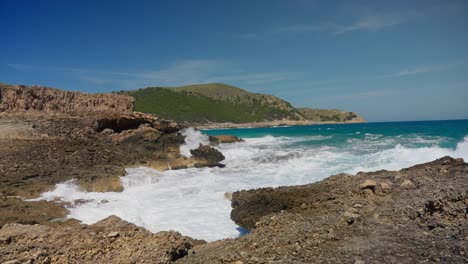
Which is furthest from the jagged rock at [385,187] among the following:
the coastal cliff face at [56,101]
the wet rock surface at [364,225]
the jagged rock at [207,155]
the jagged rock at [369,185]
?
the coastal cliff face at [56,101]

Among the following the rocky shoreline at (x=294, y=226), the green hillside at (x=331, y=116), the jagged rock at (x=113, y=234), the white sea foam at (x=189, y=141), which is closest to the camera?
the rocky shoreline at (x=294, y=226)

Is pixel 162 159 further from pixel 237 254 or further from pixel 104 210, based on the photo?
pixel 237 254

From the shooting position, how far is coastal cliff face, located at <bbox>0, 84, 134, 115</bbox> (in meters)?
23.9

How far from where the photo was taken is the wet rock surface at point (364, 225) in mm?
4922

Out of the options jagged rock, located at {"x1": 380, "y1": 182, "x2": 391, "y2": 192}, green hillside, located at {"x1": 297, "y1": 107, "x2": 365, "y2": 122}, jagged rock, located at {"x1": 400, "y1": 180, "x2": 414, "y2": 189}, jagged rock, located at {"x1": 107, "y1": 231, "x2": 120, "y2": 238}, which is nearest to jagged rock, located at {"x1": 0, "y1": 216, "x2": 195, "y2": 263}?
jagged rock, located at {"x1": 107, "y1": 231, "x2": 120, "y2": 238}

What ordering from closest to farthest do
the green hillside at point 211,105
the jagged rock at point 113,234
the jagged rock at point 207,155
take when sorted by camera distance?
1. the jagged rock at point 113,234
2. the jagged rock at point 207,155
3. the green hillside at point 211,105

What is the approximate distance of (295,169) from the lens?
1933 centimetres

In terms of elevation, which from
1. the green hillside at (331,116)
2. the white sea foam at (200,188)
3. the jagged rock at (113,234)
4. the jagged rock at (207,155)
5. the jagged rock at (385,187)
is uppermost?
the green hillside at (331,116)

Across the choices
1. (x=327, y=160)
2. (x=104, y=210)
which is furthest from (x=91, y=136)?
(x=327, y=160)

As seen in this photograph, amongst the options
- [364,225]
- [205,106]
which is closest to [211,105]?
[205,106]

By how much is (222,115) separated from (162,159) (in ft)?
385

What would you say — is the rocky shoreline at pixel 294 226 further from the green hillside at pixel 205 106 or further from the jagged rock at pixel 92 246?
the green hillside at pixel 205 106

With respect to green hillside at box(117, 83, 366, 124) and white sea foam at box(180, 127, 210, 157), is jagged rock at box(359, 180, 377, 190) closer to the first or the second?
white sea foam at box(180, 127, 210, 157)

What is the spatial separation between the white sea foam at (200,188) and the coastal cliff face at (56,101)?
1075 centimetres
